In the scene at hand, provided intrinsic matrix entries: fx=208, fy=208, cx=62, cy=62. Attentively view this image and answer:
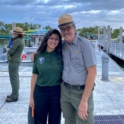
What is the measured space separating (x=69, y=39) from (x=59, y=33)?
8.2 inches

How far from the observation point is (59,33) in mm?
2463

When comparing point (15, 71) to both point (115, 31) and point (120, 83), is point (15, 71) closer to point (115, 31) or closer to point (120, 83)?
point (120, 83)

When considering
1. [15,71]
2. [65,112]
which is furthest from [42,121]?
[15,71]

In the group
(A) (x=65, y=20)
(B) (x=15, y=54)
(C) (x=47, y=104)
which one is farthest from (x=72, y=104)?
(B) (x=15, y=54)

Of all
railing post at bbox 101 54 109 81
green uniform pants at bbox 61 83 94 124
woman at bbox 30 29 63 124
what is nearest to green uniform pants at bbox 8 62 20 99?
woman at bbox 30 29 63 124

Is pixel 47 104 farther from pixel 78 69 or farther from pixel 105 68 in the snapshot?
pixel 105 68

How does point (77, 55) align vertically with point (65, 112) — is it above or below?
A: above

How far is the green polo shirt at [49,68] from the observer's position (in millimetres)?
2428

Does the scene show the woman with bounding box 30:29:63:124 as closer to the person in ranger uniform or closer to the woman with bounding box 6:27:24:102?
the person in ranger uniform

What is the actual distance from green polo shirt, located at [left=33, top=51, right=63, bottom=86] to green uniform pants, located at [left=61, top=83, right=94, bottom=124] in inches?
5.2

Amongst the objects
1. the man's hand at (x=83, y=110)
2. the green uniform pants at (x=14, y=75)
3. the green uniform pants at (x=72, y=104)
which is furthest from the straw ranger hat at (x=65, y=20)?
the green uniform pants at (x=14, y=75)

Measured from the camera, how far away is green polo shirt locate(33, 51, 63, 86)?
243 centimetres

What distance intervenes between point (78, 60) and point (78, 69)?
0.10m

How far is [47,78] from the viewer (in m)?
2.48
